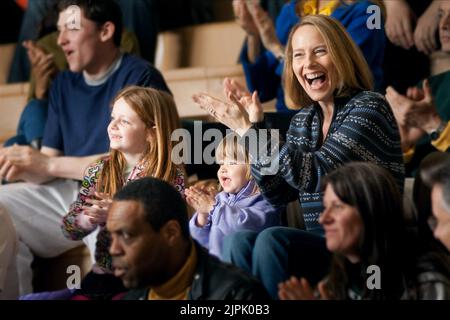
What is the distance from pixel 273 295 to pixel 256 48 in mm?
968

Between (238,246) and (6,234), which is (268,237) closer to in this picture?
(238,246)

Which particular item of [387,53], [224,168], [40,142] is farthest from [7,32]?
[224,168]

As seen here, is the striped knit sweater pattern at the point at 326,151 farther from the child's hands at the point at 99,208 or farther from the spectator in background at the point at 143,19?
the spectator in background at the point at 143,19

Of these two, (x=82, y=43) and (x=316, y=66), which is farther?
(x=82, y=43)

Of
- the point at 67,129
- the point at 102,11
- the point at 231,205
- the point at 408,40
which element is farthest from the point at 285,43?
the point at 231,205

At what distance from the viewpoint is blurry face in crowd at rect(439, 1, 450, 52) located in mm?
2242

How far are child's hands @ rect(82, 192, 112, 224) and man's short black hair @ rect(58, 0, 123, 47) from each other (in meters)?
0.56

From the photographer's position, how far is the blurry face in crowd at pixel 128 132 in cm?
192

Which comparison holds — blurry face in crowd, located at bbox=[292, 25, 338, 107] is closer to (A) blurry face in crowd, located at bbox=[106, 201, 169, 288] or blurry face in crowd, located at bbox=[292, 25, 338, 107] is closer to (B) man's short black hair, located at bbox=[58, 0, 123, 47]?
(A) blurry face in crowd, located at bbox=[106, 201, 169, 288]

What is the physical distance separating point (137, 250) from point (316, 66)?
44 centimetres

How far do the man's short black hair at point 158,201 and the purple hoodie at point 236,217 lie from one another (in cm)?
12

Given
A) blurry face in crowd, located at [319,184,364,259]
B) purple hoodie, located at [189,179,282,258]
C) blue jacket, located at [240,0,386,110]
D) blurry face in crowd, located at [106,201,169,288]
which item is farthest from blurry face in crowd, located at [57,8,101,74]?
blurry face in crowd, located at [319,184,364,259]

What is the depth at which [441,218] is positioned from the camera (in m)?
1.63
